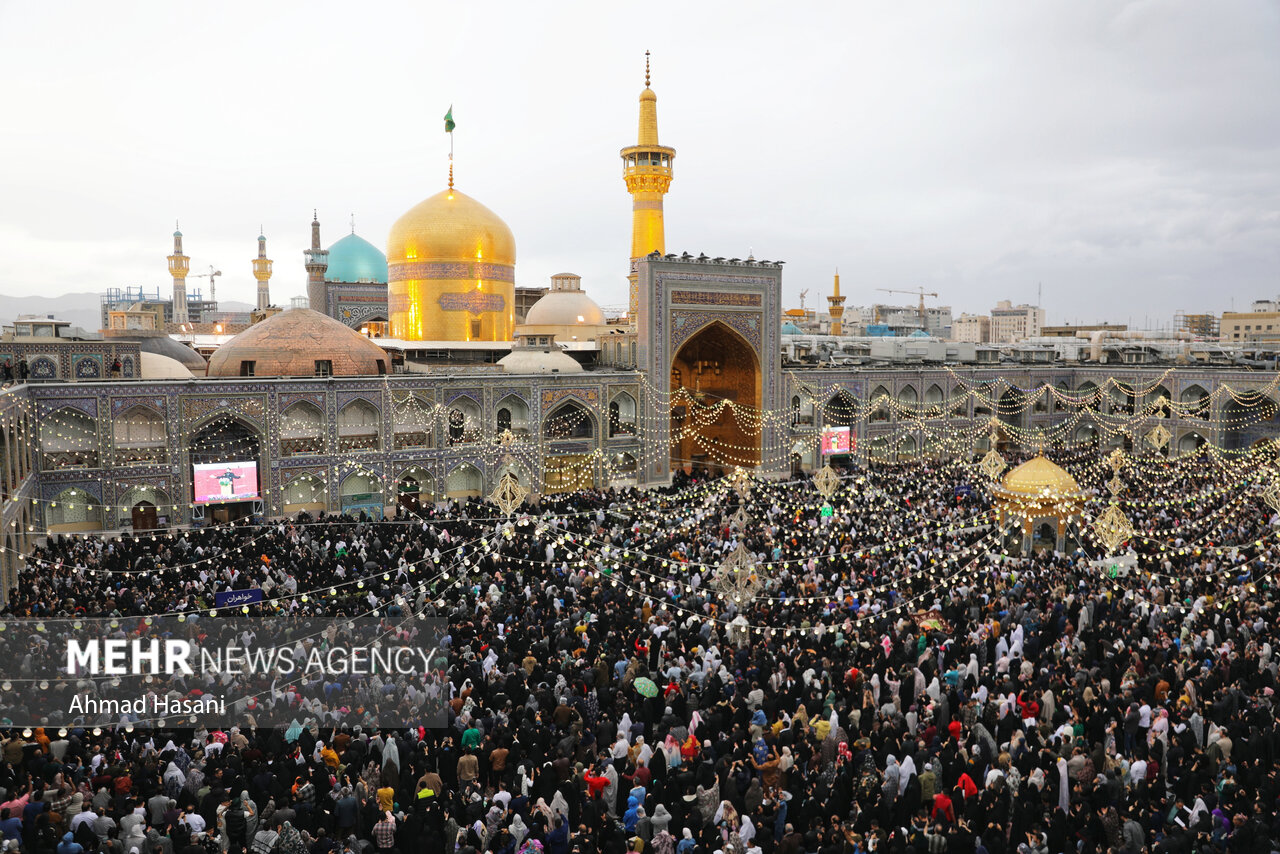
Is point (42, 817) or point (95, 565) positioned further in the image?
point (95, 565)

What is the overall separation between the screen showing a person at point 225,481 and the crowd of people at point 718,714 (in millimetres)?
4080

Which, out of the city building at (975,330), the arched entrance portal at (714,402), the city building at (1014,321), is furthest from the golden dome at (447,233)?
the city building at (1014,321)

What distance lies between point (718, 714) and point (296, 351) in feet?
59.8

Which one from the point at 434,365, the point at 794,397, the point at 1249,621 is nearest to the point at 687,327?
the point at 794,397

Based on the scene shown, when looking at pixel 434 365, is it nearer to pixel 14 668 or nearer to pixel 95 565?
pixel 95 565

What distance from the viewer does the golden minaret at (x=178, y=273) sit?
46.6 m

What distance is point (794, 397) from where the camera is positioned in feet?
98.6

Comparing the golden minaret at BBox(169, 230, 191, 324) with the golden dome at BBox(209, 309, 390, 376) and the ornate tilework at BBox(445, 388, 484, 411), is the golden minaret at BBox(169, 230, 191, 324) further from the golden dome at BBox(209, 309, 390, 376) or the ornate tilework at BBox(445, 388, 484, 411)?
the ornate tilework at BBox(445, 388, 484, 411)

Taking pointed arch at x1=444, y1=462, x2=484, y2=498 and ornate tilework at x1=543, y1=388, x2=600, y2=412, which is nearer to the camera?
pointed arch at x1=444, y1=462, x2=484, y2=498

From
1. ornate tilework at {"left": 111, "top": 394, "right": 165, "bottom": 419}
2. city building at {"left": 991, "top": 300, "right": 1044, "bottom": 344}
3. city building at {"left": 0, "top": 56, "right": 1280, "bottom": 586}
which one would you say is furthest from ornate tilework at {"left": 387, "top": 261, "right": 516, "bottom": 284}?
city building at {"left": 991, "top": 300, "right": 1044, "bottom": 344}

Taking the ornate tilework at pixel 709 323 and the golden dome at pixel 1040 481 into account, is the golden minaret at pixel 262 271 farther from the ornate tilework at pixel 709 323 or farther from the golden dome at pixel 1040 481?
the golden dome at pixel 1040 481

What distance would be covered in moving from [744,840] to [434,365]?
70.9 ft

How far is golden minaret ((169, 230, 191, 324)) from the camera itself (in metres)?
46.6

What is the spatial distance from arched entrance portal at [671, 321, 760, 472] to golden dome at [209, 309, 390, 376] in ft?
32.5
